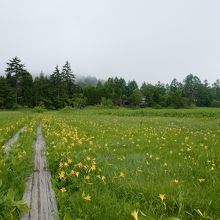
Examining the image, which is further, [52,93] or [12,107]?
[52,93]

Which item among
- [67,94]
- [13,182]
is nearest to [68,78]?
[67,94]

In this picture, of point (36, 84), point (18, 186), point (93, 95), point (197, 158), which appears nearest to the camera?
point (18, 186)

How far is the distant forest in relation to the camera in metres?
60.8

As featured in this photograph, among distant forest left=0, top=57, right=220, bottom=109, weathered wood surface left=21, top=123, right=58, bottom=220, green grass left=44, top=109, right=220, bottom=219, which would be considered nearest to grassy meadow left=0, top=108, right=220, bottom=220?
green grass left=44, top=109, right=220, bottom=219

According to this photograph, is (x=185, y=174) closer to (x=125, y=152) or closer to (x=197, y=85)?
(x=125, y=152)

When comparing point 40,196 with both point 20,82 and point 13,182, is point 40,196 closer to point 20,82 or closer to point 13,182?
point 13,182

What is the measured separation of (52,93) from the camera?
64062 millimetres

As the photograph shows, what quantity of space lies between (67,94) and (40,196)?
6394 cm

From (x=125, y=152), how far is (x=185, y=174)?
7.50ft

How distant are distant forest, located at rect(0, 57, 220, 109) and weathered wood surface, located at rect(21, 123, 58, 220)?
51964mm

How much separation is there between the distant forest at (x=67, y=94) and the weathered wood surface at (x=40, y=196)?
5196 centimetres

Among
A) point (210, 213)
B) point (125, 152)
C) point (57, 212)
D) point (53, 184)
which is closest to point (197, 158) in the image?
A: point (125, 152)

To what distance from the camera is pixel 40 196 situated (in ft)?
13.0

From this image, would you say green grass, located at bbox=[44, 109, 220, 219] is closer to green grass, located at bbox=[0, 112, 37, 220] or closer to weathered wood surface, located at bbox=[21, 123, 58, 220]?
weathered wood surface, located at bbox=[21, 123, 58, 220]
